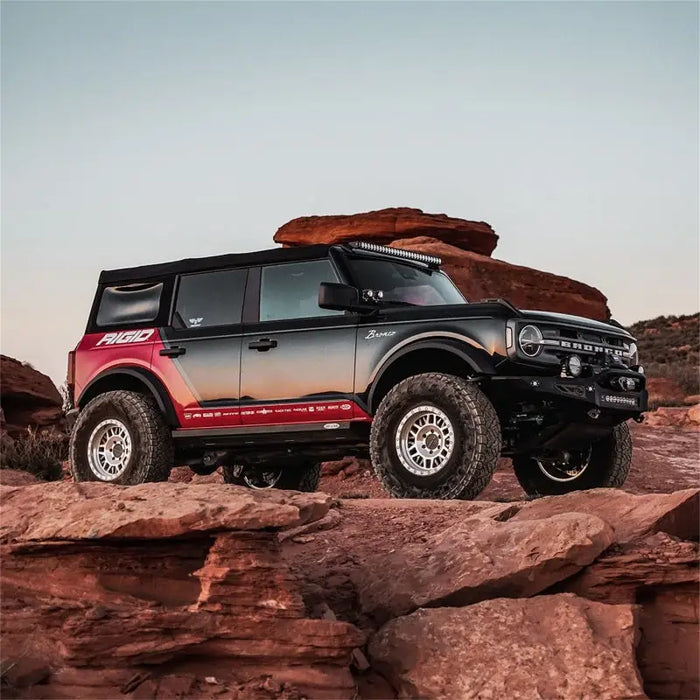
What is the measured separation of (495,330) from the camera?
28.9 feet

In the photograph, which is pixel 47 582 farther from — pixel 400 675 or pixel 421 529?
pixel 421 529

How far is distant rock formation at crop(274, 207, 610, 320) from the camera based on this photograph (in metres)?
23.7

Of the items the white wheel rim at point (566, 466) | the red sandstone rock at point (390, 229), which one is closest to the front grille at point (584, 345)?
the white wheel rim at point (566, 466)

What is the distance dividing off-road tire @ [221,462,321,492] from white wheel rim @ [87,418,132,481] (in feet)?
5.21

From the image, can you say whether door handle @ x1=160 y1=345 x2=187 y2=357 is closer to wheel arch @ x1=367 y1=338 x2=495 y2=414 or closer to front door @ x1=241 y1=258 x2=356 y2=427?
front door @ x1=241 y1=258 x2=356 y2=427

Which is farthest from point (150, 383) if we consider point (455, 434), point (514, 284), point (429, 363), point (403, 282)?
point (514, 284)

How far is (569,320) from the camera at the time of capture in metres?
9.20

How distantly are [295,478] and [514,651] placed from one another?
222 inches

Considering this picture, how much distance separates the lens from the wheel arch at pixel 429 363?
29.0ft

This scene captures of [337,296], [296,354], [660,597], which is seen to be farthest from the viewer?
[296,354]

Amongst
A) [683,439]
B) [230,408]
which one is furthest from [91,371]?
[683,439]

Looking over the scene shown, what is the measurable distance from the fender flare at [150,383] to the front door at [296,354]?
88cm

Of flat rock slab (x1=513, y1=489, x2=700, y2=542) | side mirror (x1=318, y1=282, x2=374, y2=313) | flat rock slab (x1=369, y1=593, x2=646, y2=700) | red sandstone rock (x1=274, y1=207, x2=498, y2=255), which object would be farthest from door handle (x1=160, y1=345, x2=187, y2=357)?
red sandstone rock (x1=274, y1=207, x2=498, y2=255)

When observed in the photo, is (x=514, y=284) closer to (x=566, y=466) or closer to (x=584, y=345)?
(x=566, y=466)
